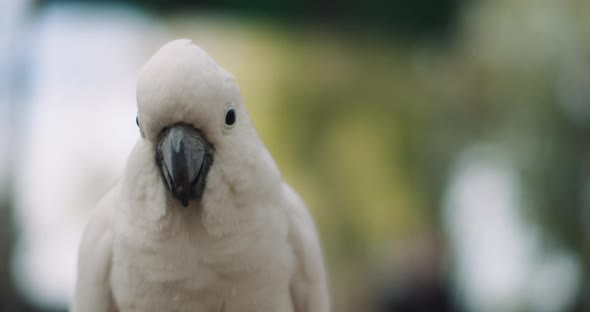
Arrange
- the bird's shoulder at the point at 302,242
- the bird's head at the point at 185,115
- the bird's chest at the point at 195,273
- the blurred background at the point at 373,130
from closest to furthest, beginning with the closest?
1. the bird's head at the point at 185,115
2. the bird's chest at the point at 195,273
3. the bird's shoulder at the point at 302,242
4. the blurred background at the point at 373,130

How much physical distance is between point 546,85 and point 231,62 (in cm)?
179

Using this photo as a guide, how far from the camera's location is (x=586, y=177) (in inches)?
131

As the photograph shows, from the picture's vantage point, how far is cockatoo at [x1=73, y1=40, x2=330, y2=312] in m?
0.96

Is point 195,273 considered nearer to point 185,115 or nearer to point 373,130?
point 185,115

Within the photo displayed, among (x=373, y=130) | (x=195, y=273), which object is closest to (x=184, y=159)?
(x=195, y=273)

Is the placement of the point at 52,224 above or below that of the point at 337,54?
below

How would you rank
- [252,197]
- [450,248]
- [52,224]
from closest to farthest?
[252,197] < [52,224] < [450,248]

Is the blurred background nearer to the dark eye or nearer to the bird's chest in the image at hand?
the bird's chest

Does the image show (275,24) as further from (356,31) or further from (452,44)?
(452,44)

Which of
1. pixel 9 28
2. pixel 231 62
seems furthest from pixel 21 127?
pixel 231 62

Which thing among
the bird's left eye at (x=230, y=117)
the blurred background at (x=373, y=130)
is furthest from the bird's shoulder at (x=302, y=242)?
the blurred background at (x=373, y=130)

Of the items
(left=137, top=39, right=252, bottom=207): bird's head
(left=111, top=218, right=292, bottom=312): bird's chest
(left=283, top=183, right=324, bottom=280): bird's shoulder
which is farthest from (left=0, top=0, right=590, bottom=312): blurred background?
(left=137, top=39, right=252, bottom=207): bird's head

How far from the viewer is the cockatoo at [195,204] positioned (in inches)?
37.6

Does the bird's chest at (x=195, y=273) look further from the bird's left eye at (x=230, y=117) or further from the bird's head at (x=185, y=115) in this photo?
the bird's left eye at (x=230, y=117)
